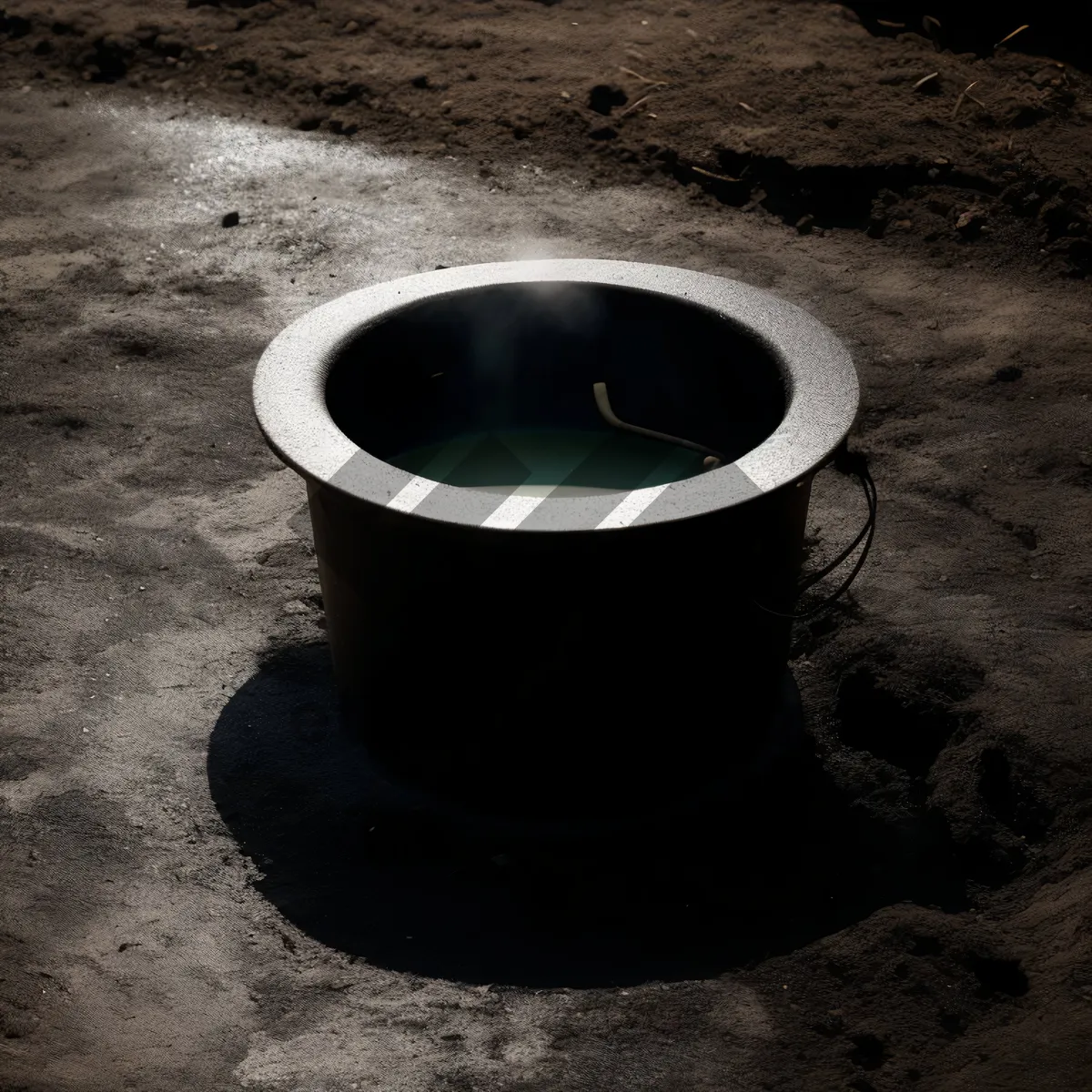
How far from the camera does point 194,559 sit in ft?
17.3

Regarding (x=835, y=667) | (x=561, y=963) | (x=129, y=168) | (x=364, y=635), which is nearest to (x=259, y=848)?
(x=364, y=635)

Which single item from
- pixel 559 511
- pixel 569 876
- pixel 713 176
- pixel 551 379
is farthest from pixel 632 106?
pixel 569 876

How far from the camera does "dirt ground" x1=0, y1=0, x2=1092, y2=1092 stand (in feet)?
11.6

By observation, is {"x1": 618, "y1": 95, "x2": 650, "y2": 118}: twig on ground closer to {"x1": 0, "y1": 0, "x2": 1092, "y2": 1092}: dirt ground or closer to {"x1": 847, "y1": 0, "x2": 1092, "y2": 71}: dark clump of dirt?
{"x1": 0, "y1": 0, "x2": 1092, "y2": 1092}: dirt ground

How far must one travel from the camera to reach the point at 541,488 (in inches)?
169

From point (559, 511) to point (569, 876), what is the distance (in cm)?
113

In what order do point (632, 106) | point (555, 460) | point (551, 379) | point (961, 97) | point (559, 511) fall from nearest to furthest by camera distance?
point (559, 511) < point (555, 460) < point (551, 379) < point (961, 97) < point (632, 106)

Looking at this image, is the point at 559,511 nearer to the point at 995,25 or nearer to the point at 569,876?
the point at 569,876

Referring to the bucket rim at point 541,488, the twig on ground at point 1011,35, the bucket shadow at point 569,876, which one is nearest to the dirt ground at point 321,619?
the bucket shadow at point 569,876

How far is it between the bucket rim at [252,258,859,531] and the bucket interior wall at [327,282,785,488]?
0.20 ft

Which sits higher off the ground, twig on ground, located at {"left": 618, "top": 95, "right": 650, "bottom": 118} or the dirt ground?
twig on ground, located at {"left": 618, "top": 95, "right": 650, "bottom": 118}

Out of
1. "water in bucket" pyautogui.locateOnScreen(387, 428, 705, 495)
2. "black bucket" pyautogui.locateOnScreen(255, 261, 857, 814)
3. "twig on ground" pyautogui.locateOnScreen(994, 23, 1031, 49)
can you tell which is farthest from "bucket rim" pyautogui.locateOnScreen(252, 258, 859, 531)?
"twig on ground" pyautogui.locateOnScreen(994, 23, 1031, 49)

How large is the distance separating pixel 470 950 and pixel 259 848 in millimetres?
751

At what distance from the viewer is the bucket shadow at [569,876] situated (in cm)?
377
